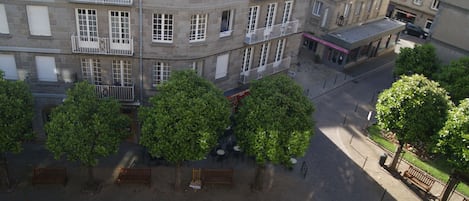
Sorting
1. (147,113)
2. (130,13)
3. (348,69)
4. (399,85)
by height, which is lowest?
(348,69)

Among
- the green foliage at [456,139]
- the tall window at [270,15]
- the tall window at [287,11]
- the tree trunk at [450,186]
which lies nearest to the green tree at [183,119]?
the tall window at [270,15]

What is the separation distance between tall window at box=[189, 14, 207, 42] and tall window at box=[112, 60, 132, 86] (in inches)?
225

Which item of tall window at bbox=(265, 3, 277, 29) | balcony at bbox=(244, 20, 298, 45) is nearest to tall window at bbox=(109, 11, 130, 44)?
balcony at bbox=(244, 20, 298, 45)

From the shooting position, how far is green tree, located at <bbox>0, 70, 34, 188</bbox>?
2564cm

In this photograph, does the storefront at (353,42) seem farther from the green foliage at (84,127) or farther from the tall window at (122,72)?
the green foliage at (84,127)

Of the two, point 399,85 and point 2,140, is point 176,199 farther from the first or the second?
point 399,85

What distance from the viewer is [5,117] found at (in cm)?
2577

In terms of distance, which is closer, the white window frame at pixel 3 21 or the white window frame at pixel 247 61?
the white window frame at pixel 3 21

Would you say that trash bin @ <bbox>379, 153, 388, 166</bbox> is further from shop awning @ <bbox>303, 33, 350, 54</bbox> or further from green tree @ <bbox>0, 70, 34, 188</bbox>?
green tree @ <bbox>0, 70, 34, 188</bbox>

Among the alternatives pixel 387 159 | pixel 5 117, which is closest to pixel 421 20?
pixel 387 159

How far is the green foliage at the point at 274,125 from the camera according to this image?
27.5 m

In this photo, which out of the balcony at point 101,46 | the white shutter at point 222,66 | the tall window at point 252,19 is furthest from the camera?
the white shutter at point 222,66

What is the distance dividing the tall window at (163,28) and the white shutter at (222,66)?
17.6ft

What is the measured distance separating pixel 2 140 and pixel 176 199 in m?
12.7
